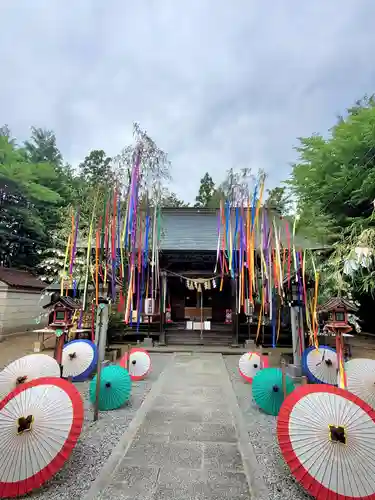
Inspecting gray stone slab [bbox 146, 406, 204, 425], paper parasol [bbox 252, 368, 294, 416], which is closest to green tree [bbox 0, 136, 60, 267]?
gray stone slab [bbox 146, 406, 204, 425]

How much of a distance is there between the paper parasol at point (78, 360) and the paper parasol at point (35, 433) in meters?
3.52

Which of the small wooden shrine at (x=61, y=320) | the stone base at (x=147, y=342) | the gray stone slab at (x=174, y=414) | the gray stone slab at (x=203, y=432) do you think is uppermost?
the small wooden shrine at (x=61, y=320)

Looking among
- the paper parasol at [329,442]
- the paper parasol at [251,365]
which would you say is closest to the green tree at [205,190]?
the paper parasol at [251,365]

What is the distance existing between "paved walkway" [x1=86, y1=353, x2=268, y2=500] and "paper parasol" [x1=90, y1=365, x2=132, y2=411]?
42cm

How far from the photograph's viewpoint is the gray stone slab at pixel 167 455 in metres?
3.10

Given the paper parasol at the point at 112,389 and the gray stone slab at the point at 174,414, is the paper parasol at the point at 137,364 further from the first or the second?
the gray stone slab at the point at 174,414

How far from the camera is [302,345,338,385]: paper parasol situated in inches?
223

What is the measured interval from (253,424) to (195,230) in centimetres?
1156

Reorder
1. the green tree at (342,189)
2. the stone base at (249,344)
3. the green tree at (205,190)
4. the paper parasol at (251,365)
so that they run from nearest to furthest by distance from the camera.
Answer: the paper parasol at (251,365) < the green tree at (342,189) < the stone base at (249,344) < the green tree at (205,190)

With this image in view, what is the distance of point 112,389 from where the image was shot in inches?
186

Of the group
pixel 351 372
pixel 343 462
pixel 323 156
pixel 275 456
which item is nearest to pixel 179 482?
pixel 275 456

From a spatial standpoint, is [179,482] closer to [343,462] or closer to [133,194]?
[343,462]

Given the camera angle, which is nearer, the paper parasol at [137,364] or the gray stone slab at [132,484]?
the gray stone slab at [132,484]

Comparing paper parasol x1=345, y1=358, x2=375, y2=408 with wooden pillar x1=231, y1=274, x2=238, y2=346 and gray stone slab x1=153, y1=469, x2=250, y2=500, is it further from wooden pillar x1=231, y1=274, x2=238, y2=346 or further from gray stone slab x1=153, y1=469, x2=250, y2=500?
wooden pillar x1=231, y1=274, x2=238, y2=346
